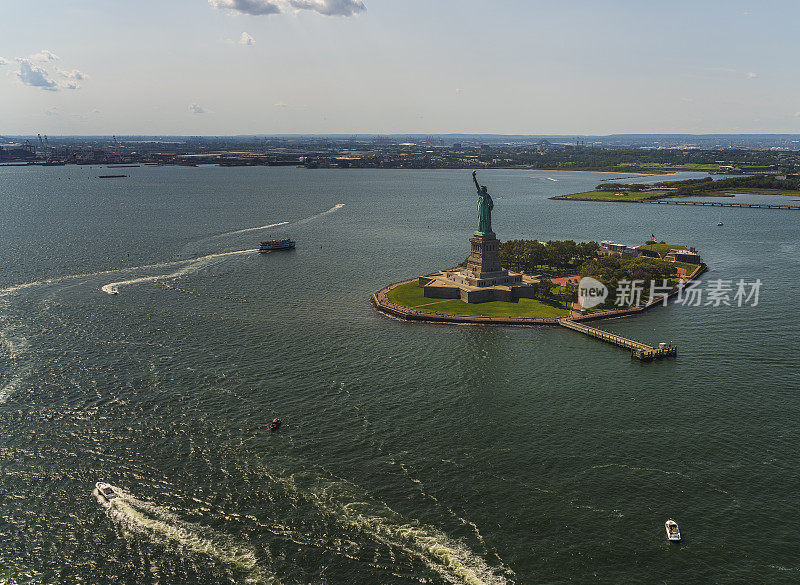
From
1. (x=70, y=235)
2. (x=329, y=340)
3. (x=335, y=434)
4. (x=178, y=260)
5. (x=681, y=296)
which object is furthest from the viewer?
(x=70, y=235)

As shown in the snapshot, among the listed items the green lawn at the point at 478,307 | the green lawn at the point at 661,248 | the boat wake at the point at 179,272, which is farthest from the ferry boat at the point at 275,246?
the green lawn at the point at 661,248

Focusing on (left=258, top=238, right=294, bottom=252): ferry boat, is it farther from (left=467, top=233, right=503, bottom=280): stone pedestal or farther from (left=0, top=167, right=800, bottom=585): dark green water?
(left=467, top=233, right=503, bottom=280): stone pedestal

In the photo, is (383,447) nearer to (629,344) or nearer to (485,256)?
(629,344)

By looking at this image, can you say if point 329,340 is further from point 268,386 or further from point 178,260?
point 178,260

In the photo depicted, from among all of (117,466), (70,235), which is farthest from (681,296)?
(70,235)

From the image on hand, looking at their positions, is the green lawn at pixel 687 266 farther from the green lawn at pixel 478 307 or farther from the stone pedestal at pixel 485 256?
the stone pedestal at pixel 485 256

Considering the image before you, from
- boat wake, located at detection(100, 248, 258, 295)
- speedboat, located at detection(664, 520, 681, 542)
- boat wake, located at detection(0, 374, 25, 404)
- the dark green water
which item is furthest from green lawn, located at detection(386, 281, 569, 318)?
boat wake, located at detection(0, 374, 25, 404)
